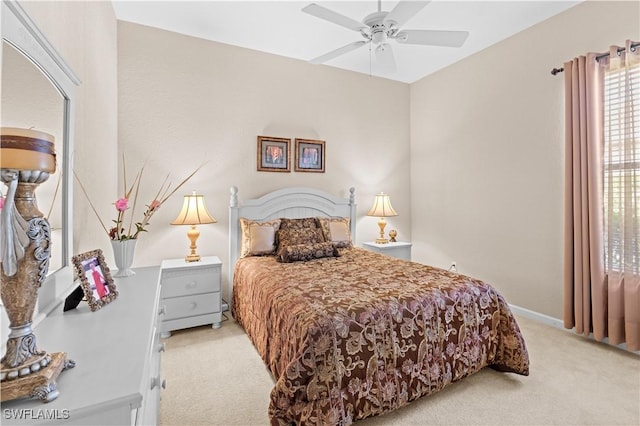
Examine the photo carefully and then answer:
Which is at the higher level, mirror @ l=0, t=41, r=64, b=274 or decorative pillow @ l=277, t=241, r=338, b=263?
mirror @ l=0, t=41, r=64, b=274

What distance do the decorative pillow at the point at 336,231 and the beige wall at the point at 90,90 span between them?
6.70 feet

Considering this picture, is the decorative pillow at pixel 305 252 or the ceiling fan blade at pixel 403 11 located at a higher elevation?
the ceiling fan blade at pixel 403 11

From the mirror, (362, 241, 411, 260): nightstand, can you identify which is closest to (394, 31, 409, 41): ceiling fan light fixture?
the mirror

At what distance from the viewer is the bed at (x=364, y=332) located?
1574 millimetres

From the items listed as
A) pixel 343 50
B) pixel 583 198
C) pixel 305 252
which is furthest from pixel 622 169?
pixel 305 252

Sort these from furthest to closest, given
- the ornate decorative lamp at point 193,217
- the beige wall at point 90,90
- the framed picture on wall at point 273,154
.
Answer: the framed picture on wall at point 273,154 < the ornate decorative lamp at point 193,217 < the beige wall at point 90,90

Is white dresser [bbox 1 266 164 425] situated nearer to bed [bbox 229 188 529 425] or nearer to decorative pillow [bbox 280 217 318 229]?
bed [bbox 229 188 529 425]

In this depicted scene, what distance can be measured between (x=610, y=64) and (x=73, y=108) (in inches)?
150

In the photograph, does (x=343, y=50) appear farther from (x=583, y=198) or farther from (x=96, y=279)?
(x=583, y=198)

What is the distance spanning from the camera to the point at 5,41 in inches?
37.4

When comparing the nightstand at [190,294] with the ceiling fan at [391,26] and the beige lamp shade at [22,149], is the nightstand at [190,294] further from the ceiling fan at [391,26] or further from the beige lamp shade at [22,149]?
the ceiling fan at [391,26]

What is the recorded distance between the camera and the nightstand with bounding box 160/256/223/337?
111 inches

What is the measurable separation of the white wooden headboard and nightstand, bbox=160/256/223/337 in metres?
0.40

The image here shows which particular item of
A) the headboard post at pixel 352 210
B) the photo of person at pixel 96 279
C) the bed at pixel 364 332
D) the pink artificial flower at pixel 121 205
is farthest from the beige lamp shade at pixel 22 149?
the headboard post at pixel 352 210
